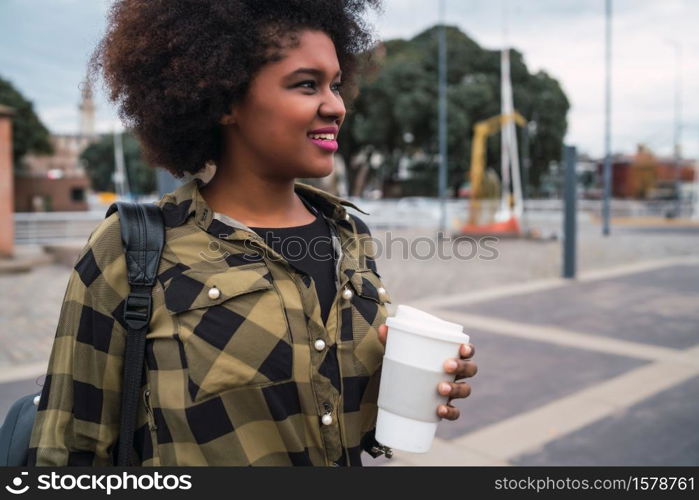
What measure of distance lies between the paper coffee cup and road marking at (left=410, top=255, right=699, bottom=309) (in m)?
6.54

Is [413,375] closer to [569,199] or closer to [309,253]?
[309,253]

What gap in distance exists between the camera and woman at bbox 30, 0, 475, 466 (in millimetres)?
1310

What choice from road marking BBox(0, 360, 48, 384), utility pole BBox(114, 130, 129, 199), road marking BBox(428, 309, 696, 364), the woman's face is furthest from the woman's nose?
utility pole BBox(114, 130, 129, 199)

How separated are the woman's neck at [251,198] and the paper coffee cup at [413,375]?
1.26ft

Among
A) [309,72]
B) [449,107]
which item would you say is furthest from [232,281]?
[449,107]

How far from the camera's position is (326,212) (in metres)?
1.74

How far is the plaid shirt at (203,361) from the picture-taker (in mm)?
1298

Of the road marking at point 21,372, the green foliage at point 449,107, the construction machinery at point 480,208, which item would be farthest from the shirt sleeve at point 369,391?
the green foliage at point 449,107

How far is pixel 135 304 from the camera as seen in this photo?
50.5 inches

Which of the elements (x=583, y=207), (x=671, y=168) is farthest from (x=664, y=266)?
(x=671, y=168)

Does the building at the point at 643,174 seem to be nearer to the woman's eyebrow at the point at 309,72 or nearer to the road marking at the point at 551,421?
the road marking at the point at 551,421

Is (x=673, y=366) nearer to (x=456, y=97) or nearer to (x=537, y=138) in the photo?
(x=456, y=97)

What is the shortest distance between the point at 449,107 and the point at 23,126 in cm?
2480

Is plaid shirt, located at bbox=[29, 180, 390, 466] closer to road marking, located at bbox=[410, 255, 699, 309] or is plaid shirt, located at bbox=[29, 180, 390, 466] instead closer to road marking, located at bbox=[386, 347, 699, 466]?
road marking, located at bbox=[386, 347, 699, 466]
